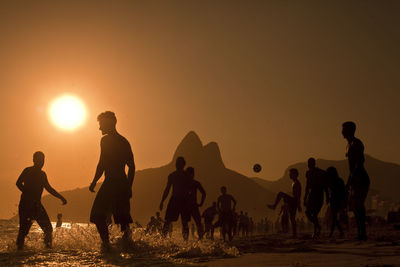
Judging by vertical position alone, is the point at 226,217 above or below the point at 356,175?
below

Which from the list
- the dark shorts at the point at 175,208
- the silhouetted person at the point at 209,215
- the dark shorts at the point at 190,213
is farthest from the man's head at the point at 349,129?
the silhouetted person at the point at 209,215

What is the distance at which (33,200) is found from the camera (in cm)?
958

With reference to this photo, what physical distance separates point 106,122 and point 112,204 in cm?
131

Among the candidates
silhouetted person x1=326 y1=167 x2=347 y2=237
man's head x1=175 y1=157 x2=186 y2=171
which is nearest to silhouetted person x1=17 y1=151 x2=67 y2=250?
man's head x1=175 y1=157 x2=186 y2=171

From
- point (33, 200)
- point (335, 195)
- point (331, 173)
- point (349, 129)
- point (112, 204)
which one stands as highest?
point (349, 129)

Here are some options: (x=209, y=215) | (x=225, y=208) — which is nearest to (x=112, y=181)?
(x=225, y=208)

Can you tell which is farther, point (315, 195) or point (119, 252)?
point (315, 195)

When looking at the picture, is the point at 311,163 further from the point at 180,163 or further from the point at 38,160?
the point at 38,160

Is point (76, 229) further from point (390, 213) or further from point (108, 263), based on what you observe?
point (390, 213)

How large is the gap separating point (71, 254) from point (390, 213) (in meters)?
18.0

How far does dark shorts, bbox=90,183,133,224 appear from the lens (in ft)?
24.7

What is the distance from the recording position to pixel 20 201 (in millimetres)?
9609

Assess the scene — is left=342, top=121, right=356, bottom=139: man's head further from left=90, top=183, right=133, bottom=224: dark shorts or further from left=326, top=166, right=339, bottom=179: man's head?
left=90, top=183, right=133, bottom=224: dark shorts

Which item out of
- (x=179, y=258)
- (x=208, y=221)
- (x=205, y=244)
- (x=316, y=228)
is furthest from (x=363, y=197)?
(x=208, y=221)
